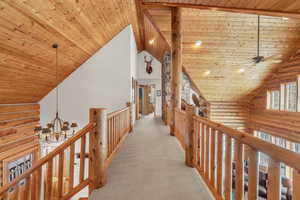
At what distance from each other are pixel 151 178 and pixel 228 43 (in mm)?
4775

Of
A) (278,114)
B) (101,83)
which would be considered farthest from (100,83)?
(278,114)

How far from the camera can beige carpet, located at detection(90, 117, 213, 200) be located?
6.28ft

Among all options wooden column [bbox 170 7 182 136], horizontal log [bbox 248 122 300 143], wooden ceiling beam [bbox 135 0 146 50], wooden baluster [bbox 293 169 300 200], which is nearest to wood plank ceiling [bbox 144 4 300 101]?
wooden ceiling beam [bbox 135 0 146 50]

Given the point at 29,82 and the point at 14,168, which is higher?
the point at 29,82

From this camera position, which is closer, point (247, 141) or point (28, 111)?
point (247, 141)

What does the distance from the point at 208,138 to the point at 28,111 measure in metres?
5.57

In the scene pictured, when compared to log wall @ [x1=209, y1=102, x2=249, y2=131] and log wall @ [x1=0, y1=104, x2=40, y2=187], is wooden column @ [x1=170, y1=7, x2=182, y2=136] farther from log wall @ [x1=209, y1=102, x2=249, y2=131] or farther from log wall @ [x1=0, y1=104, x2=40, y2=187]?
log wall @ [x1=0, y1=104, x2=40, y2=187]

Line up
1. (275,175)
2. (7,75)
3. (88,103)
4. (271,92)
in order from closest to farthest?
(275,175) → (7,75) → (88,103) → (271,92)

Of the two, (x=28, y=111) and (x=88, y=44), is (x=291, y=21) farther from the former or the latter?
(x=28, y=111)

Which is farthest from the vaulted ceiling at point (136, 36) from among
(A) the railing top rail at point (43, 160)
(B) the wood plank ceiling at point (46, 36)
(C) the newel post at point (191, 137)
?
(A) the railing top rail at point (43, 160)

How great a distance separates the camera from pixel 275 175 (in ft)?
3.17

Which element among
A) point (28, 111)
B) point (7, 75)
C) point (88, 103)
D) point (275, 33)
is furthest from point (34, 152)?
point (275, 33)

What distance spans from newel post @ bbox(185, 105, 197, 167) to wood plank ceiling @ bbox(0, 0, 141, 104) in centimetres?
288

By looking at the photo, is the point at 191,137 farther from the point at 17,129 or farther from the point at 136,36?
the point at 136,36
